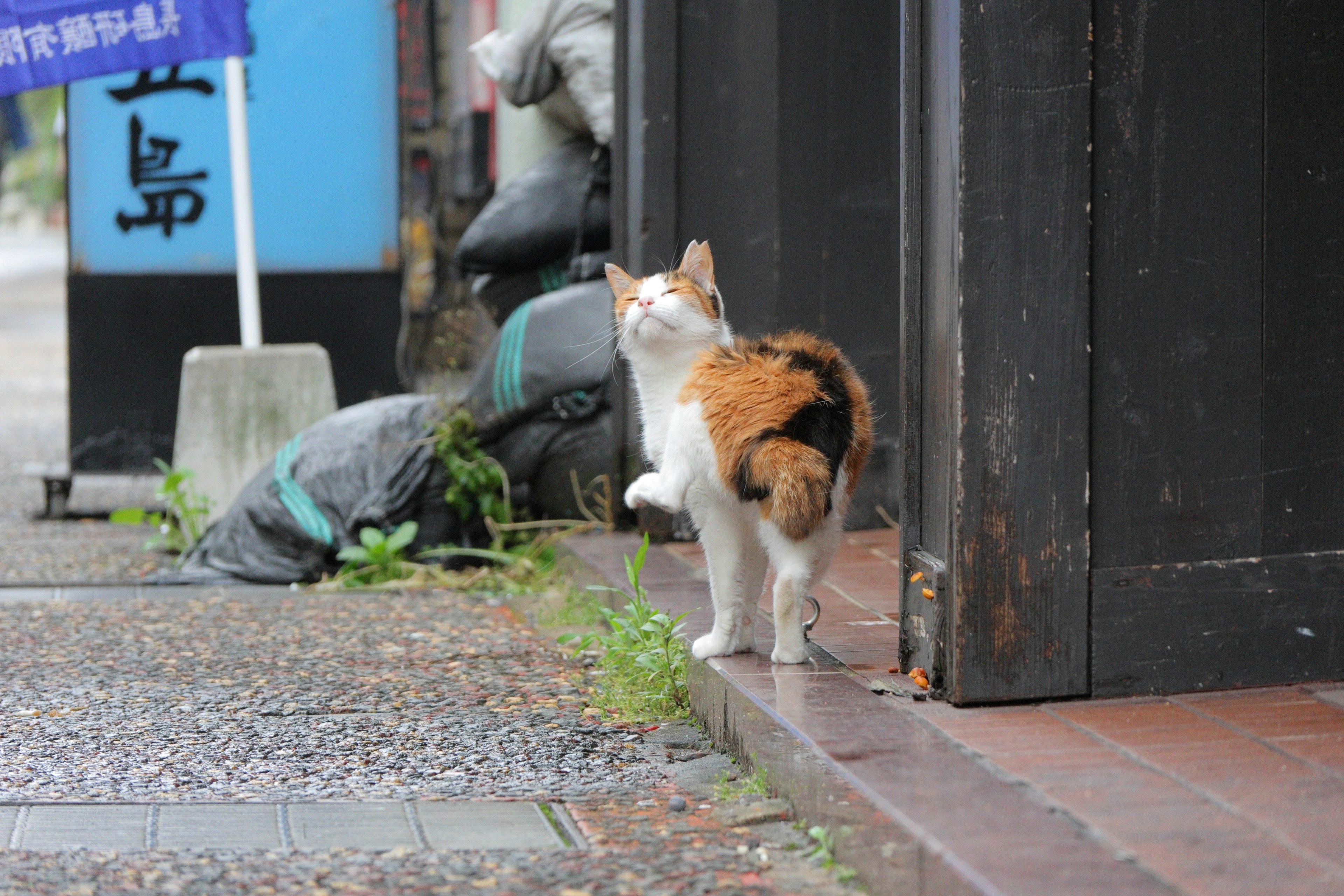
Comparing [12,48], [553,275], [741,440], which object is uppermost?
[12,48]

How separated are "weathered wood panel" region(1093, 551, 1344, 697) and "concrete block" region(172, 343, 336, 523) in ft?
13.3

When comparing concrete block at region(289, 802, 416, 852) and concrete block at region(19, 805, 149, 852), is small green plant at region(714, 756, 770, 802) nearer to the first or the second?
concrete block at region(289, 802, 416, 852)

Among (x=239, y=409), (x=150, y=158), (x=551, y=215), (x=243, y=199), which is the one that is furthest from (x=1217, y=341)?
(x=150, y=158)

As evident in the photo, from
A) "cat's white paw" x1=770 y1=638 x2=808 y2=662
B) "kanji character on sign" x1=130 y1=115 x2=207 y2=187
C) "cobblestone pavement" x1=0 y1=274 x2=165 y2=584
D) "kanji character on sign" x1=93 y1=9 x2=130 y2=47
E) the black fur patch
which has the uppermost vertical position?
"kanji character on sign" x1=93 y1=9 x2=130 y2=47

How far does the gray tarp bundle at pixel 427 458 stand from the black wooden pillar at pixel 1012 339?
8.04ft

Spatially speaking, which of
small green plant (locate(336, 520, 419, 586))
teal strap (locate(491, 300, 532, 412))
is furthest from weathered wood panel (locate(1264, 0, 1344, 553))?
small green plant (locate(336, 520, 419, 586))

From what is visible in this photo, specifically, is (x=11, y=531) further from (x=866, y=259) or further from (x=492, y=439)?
(x=866, y=259)

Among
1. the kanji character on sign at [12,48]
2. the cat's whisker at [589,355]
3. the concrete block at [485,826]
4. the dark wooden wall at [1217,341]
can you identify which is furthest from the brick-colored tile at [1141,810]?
the kanji character on sign at [12,48]

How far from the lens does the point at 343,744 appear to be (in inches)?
126

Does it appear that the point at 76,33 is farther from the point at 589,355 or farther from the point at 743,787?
the point at 743,787

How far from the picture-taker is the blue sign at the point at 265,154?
23.5 feet

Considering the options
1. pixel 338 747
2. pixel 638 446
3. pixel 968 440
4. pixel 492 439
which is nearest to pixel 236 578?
pixel 492 439

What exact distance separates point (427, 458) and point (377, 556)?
0.40 metres

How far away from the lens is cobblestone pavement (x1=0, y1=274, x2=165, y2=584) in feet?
18.2
